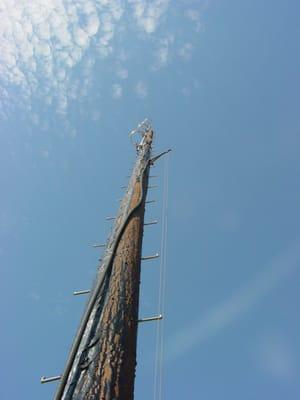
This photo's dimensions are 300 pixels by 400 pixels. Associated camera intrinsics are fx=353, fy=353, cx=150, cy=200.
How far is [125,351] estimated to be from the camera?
2.66 meters

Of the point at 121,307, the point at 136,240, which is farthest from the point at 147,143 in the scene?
the point at 121,307

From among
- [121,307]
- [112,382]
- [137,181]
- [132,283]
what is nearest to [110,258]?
[132,283]

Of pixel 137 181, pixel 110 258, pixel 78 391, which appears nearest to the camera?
pixel 78 391

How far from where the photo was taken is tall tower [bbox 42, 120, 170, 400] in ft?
7.61

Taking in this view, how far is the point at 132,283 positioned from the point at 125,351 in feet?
2.52

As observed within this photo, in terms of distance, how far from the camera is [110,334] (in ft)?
8.86

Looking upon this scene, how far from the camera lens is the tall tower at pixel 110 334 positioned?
7.61ft

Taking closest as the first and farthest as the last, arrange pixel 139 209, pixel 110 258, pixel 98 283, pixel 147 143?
1. pixel 98 283
2. pixel 110 258
3. pixel 139 209
4. pixel 147 143

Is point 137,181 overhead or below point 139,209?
overhead

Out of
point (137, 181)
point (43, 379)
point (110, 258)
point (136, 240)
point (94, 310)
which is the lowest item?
point (43, 379)

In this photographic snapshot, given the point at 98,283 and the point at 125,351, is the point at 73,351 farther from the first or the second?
the point at 98,283

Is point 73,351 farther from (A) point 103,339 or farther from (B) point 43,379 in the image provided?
(B) point 43,379

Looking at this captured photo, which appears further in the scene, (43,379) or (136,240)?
(136,240)

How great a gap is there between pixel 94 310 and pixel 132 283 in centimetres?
50
